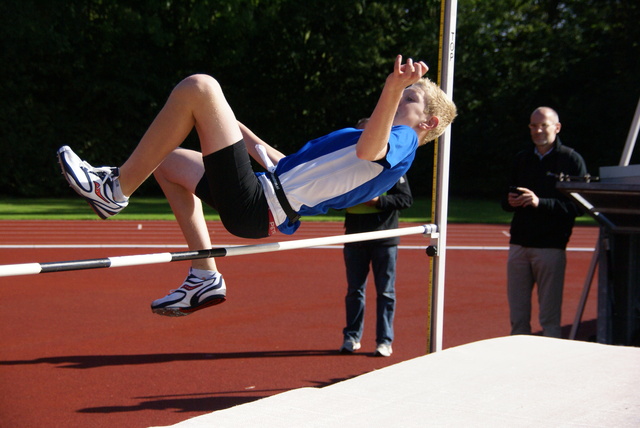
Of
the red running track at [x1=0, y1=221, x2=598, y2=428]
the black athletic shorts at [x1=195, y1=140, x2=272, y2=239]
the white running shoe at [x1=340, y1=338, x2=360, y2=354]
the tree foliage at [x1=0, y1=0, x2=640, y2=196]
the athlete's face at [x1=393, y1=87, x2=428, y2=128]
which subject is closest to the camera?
the black athletic shorts at [x1=195, y1=140, x2=272, y2=239]

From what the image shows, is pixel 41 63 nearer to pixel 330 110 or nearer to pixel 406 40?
pixel 330 110

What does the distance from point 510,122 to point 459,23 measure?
3.91m

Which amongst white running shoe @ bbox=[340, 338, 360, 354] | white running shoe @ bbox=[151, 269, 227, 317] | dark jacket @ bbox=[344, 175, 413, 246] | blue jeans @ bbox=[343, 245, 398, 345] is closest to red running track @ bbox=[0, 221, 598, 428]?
white running shoe @ bbox=[340, 338, 360, 354]

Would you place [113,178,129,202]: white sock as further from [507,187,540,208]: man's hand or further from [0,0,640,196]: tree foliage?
[0,0,640,196]: tree foliage

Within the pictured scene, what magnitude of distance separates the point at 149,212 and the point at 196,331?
10.4m

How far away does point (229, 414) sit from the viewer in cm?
274

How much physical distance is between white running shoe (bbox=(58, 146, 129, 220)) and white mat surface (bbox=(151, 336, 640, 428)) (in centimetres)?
80

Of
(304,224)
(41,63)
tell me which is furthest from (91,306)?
(41,63)

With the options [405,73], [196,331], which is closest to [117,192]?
[405,73]

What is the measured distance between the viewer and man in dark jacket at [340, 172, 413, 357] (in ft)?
17.3

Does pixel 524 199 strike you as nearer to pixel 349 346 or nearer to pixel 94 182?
pixel 349 346

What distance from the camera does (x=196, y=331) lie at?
6.07 metres

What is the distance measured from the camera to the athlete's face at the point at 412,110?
10.5 feet

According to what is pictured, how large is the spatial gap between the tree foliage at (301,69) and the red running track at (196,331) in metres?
13.0
